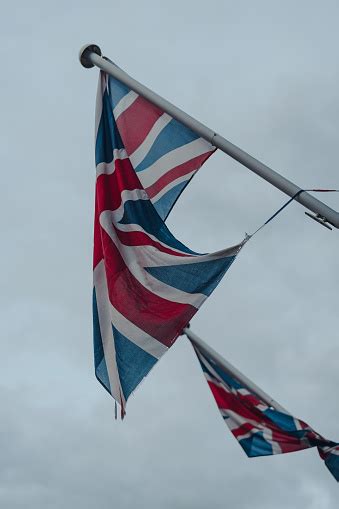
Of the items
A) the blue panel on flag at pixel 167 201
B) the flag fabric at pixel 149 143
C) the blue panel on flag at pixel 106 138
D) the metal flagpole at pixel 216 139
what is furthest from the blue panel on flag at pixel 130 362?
the metal flagpole at pixel 216 139

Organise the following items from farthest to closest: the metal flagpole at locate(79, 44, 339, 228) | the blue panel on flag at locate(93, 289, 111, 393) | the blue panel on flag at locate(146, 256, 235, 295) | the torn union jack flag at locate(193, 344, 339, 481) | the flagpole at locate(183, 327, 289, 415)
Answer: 1. the flagpole at locate(183, 327, 289, 415)
2. the torn union jack flag at locate(193, 344, 339, 481)
3. the blue panel on flag at locate(93, 289, 111, 393)
4. the blue panel on flag at locate(146, 256, 235, 295)
5. the metal flagpole at locate(79, 44, 339, 228)

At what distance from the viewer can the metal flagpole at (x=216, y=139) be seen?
1274 centimetres

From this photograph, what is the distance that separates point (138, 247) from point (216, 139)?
2.35 meters

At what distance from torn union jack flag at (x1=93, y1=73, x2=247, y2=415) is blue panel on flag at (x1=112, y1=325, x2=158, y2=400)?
16 millimetres

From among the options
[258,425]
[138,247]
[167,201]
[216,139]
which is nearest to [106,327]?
[138,247]

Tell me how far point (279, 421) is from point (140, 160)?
548 centimetres

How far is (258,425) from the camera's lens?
18766 mm

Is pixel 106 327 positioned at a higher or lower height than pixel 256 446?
higher

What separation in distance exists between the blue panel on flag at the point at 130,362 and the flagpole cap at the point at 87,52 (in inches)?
175

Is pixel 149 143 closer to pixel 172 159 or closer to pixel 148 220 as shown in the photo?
pixel 172 159

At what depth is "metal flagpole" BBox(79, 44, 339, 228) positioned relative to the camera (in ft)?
41.8

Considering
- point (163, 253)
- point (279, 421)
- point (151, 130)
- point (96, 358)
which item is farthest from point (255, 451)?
point (151, 130)

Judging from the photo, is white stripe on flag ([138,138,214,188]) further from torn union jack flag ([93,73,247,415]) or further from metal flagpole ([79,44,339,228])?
metal flagpole ([79,44,339,228])

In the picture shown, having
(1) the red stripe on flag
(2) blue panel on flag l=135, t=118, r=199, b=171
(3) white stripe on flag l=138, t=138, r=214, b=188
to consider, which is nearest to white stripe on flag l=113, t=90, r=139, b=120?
(2) blue panel on flag l=135, t=118, r=199, b=171
